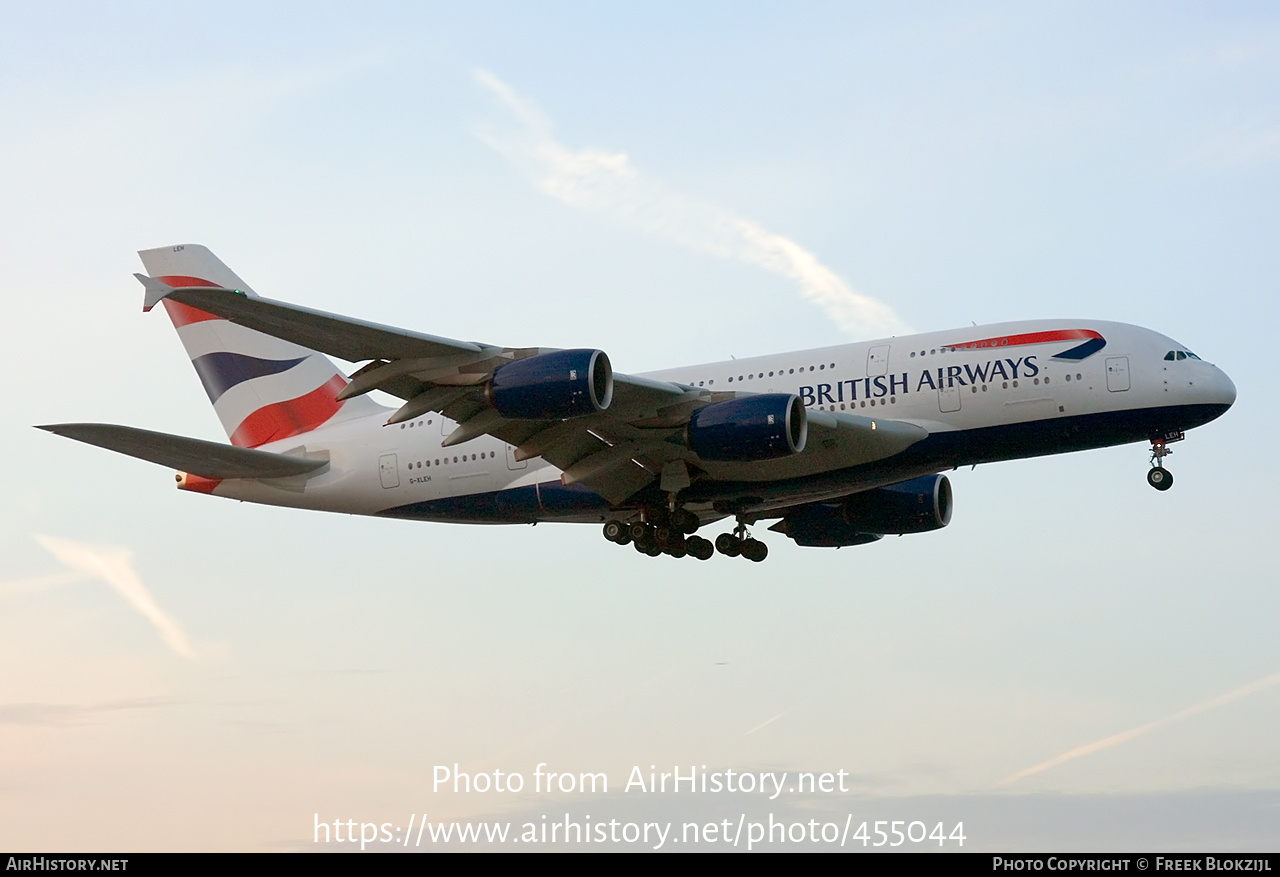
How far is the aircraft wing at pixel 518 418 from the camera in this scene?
26.7 metres

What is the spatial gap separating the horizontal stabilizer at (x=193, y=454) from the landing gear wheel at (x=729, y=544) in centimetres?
985

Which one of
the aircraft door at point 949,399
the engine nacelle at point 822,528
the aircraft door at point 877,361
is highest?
the aircraft door at point 877,361

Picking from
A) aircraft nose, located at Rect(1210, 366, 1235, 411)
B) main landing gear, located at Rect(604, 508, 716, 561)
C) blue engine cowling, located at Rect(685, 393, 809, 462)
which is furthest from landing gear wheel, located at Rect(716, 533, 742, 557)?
aircraft nose, located at Rect(1210, 366, 1235, 411)

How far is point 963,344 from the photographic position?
30.9 meters

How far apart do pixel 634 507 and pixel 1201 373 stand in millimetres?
12530

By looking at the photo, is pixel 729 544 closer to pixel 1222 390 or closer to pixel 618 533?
pixel 618 533

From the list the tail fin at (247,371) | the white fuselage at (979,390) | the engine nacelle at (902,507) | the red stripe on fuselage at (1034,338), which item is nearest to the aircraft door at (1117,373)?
the white fuselage at (979,390)

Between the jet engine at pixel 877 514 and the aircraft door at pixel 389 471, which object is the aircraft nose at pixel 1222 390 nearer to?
the jet engine at pixel 877 514

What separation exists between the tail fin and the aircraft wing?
290 inches

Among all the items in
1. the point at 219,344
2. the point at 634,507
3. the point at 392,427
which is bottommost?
the point at 634,507

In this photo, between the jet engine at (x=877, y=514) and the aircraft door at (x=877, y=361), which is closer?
the aircraft door at (x=877, y=361)


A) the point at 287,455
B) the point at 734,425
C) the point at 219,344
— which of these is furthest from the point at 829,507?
the point at 219,344

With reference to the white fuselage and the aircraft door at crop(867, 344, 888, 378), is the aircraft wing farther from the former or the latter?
the aircraft door at crop(867, 344, 888, 378)

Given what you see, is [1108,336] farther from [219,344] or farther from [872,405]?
[219,344]
